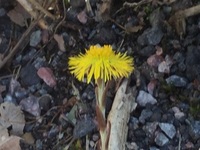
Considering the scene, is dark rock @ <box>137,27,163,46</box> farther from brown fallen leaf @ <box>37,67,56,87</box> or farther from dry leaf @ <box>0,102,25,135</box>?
dry leaf @ <box>0,102,25,135</box>

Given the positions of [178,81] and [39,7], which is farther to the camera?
[39,7]

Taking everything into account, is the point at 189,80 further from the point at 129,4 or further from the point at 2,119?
the point at 2,119

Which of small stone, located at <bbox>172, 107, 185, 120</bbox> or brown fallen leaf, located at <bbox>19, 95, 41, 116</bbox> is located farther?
brown fallen leaf, located at <bbox>19, 95, 41, 116</bbox>

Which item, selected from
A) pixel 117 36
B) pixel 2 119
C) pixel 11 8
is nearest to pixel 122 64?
pixel 117 36

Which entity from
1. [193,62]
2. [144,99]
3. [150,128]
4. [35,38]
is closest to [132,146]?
[150,128]

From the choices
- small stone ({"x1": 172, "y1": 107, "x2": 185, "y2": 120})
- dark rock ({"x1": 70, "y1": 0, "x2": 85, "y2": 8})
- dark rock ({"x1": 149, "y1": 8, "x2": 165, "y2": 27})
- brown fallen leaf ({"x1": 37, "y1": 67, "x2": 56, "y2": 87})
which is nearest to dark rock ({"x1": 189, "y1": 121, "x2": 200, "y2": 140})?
small stone ({"x1": 172, "y1": 107, "x2": 185, "y2": 120})

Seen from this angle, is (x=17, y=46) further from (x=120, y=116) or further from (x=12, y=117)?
(x=120, y=116)

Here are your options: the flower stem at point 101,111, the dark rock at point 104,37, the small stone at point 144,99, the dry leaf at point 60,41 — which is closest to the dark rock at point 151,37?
the dark rock at point 104,37
